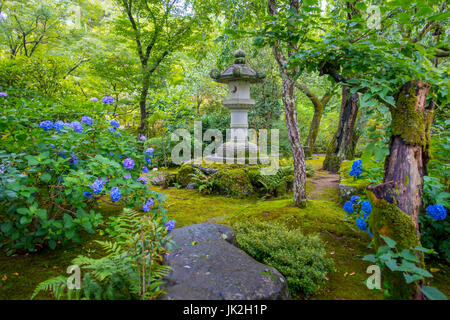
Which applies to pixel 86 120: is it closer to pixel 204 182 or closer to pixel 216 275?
pixel 216 275

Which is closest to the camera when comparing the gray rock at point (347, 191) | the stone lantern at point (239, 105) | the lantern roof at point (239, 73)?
the gray rock at point (347, 191)

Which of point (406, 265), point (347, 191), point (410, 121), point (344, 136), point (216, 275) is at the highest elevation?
point (344, 136)

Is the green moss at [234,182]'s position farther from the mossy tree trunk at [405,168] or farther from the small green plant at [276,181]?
the mossy tree trunk at [405,168]

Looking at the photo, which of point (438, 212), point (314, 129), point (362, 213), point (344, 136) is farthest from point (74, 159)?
point (314, 129)

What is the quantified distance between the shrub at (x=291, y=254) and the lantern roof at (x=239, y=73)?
13.6 feet

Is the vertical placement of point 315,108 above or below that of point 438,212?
above

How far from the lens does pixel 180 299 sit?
1.44m

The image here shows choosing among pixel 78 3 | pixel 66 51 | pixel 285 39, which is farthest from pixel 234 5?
pixel 78 3

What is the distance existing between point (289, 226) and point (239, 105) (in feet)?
11.8

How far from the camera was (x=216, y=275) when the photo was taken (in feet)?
5.52

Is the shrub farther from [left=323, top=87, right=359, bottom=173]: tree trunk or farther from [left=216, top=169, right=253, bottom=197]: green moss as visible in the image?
[left=323, top=87, right=359, bottom=173]: tree trunk

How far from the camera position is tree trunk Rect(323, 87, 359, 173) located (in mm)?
7195

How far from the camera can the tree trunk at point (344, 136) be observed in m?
7.20

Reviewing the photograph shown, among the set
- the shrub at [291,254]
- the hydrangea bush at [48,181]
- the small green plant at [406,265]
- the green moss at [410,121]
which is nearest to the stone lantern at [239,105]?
the hydrangea bush at [48,181]
